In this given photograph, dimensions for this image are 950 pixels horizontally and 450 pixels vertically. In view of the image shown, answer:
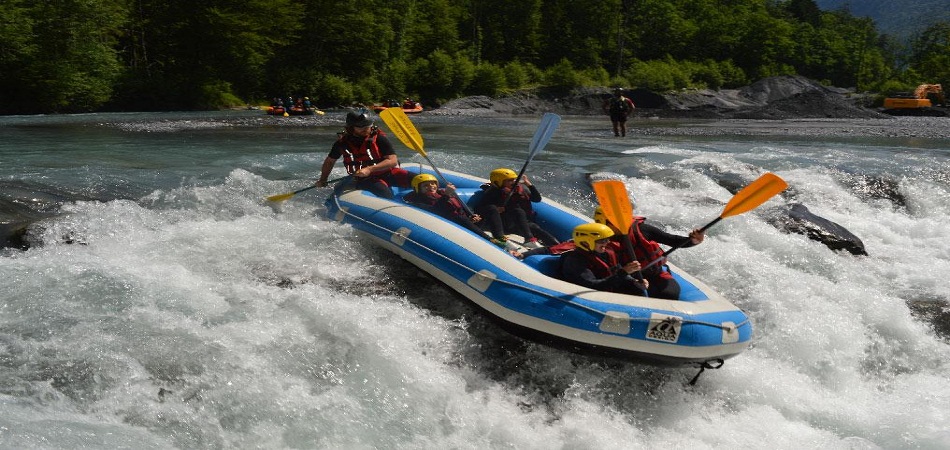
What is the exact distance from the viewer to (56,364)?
3.98 meters

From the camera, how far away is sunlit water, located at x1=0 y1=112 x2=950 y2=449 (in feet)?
12.9

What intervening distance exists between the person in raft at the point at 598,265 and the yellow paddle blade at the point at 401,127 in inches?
110

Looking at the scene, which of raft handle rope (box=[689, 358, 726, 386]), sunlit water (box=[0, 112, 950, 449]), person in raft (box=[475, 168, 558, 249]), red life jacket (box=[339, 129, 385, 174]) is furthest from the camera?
red life jacket (box=[339, 129, 385, 174])

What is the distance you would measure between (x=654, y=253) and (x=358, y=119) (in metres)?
3.22

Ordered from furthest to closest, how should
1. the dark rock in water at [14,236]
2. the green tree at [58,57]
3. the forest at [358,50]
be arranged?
the forest at [358,50], the green tree at [58,57], the dark rock in water at [14,236]

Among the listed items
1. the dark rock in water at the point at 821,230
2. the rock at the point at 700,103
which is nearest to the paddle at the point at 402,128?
the dark rock in water at the point at 821,230

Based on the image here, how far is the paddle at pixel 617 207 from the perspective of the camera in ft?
15.4

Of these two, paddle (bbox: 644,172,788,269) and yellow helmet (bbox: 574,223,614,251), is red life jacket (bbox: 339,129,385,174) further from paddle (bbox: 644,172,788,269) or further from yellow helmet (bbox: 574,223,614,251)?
paddle (bbox: 644,172,788,269)

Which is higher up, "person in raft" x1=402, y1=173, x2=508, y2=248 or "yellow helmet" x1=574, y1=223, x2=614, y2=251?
"yellow helmet" x1=574, y1=223, x2=614, y2=251

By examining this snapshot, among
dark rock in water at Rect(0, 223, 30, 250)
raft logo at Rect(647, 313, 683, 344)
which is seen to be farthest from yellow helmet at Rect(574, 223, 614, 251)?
dark rock in water at Rect(0, 223, 30, 250)

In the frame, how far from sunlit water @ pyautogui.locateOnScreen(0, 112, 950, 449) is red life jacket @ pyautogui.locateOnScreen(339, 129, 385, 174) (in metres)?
0.68

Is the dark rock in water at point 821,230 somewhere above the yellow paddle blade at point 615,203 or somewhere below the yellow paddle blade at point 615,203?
below

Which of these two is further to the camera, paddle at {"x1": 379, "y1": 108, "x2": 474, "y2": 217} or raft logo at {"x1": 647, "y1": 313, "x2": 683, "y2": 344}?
paddle at {"x1": 379, "y1": 108, "x2": 474, "y2": 217}

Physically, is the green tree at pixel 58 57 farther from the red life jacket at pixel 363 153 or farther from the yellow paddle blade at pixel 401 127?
the red life jacket at pixel 363 153
